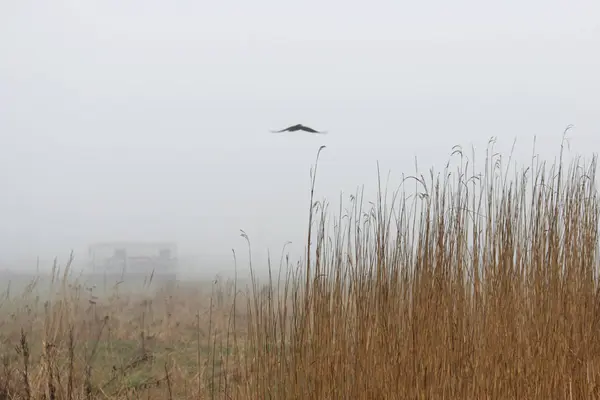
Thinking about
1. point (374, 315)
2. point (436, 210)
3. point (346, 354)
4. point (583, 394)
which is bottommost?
point (583, 394)

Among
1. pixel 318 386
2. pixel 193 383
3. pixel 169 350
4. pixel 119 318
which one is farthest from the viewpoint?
pixel 119 318

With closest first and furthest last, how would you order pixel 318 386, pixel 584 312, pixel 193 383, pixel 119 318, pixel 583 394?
pixel 318 386 → pixel 583 394 → pixel 584 312 → pixel 193 383 → pixel 119 318

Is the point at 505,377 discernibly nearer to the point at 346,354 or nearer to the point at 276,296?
the point at 346,354

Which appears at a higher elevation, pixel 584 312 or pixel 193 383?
pixel 584 312

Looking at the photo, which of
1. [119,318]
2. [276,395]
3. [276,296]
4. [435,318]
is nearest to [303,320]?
[276,296]

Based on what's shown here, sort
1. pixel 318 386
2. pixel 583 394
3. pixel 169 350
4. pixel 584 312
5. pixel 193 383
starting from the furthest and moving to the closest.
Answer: pixel 169 350 → pixel 193 383 → pixel 584 312 → pixel 583 394 → pixel 318 386

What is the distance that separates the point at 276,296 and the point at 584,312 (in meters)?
1.54

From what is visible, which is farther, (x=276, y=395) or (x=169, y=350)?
(x=169, y=350)

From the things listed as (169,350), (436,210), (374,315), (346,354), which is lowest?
(169,350)

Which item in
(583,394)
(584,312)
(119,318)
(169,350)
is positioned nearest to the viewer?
(583,394)

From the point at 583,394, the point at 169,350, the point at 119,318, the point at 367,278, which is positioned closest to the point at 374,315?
the point at 367,278

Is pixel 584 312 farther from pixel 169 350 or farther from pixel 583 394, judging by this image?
pixel 169 350

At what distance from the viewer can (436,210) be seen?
2.76 metres

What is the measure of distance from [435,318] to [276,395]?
0.76 meters
